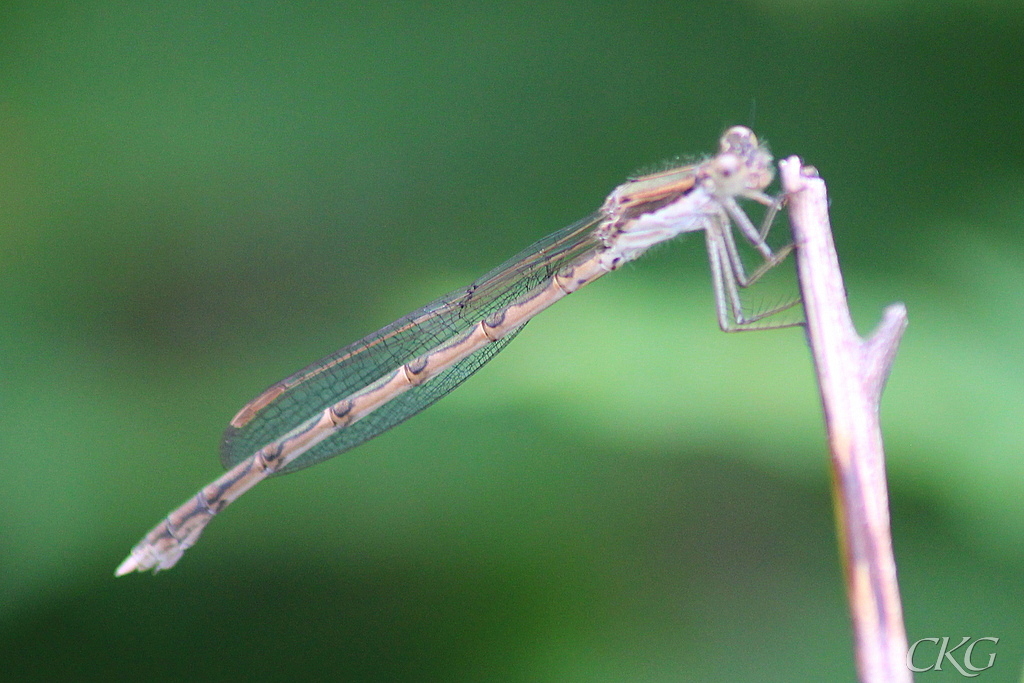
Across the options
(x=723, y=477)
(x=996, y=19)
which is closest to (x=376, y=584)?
(x=723, y=477)

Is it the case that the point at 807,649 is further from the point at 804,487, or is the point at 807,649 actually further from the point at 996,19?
the point at 996,19

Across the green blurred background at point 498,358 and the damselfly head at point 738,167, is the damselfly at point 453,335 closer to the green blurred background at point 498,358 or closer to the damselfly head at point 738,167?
the damselfly head at point 738,167

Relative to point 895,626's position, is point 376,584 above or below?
above

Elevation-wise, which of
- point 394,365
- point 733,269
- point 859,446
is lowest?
point 859,446

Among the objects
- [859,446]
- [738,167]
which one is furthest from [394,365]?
[859,446]

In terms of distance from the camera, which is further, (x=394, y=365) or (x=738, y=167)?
(x=394, y=365)

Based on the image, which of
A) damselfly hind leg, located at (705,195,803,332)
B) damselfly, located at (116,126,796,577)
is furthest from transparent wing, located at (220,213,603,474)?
damselfly hind leg, located at (705,195,803,332)

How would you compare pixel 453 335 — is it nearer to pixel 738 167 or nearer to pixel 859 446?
pixel 738 167
